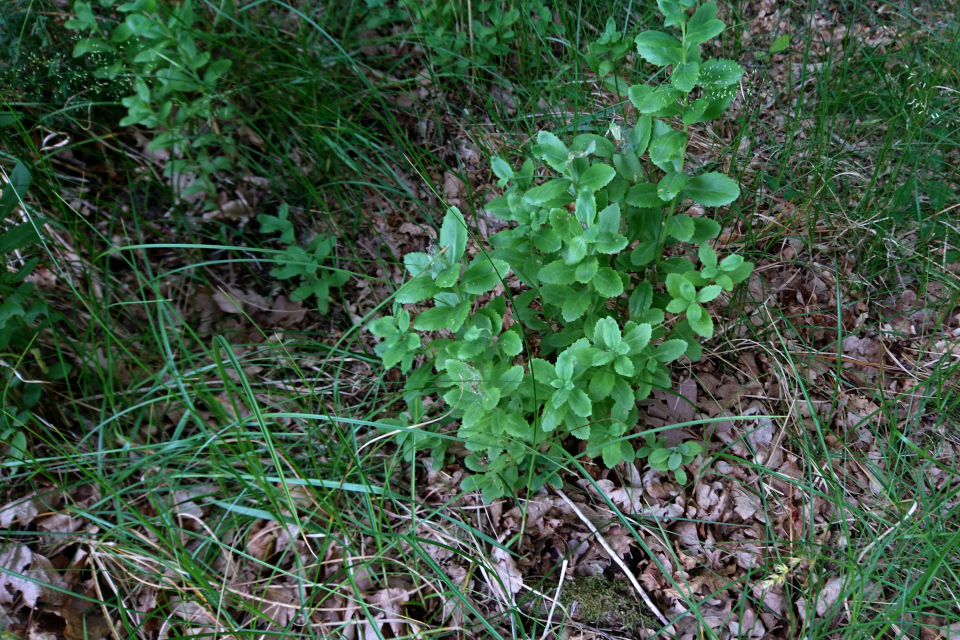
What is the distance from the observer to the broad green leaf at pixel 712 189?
5.63ft

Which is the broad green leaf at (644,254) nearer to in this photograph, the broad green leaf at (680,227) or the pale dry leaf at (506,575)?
the broad green leaf at (680,227)

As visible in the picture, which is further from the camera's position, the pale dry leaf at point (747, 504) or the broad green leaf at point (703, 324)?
the pale dry leaf at point (747, 504)

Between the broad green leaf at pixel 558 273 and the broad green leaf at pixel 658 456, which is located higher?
the broad green leaf at pixel 558 273

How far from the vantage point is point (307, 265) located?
2652mm

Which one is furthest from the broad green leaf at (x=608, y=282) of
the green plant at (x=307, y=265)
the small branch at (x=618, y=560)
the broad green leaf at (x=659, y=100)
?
the green plant at (x=307, y=265)

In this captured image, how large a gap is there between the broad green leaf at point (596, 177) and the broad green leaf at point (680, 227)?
10.5 inches

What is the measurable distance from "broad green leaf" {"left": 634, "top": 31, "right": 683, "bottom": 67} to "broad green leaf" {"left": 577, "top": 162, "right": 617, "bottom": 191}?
0.95 feet

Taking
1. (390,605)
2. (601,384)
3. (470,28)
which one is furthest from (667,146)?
(470,28)

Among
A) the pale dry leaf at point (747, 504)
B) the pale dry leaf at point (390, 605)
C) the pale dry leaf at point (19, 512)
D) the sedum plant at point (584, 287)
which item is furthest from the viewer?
the pale dry leaf at point (19, 512)

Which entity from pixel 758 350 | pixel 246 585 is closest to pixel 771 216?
pixel 758 350

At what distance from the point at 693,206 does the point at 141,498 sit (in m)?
2.38

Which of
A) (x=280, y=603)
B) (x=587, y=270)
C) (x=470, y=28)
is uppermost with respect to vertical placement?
(x=470, y=28)

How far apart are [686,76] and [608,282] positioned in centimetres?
55

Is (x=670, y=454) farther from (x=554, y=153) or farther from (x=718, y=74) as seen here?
(x=718, y=74)
